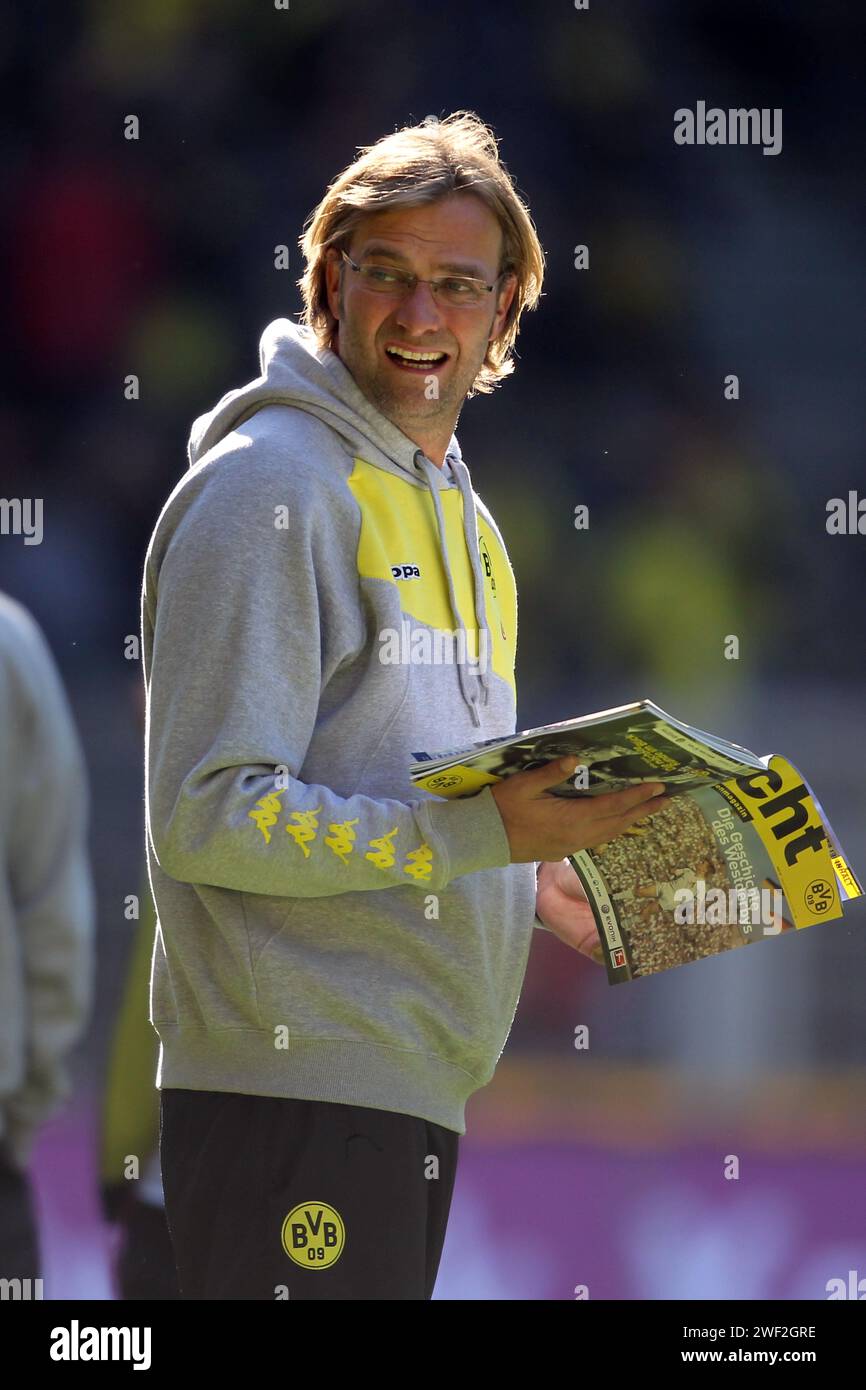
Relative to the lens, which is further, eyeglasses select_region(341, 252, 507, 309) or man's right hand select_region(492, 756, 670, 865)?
eyeglasses select_region(341, 252, 507, 309)

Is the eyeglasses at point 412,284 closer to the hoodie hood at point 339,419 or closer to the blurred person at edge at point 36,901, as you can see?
the hoodie hood at point 339,419

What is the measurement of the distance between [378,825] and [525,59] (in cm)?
150

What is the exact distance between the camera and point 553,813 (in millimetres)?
1322

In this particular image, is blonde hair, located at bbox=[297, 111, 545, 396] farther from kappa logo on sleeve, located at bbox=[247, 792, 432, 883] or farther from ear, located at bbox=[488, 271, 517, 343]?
kappa logo on sleeve, located at bbox=[247, 792, 432, 883]

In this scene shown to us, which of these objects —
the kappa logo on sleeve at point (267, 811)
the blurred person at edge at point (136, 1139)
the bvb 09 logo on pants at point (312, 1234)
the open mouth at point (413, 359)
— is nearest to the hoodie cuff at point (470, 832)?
the kappa logo on sleeve at point (267, 811)

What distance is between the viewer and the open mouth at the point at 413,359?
1464 mm

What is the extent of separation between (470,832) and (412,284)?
50 cm

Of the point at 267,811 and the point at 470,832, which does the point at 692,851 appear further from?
the point at 267,811

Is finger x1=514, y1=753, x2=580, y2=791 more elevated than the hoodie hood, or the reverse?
the hoodie hood

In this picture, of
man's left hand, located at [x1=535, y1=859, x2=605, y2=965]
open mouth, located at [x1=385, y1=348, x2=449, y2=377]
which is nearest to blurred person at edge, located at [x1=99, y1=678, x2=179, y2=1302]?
man's left hand, located at [x1=535, y1=859, x2=605, y2=965]

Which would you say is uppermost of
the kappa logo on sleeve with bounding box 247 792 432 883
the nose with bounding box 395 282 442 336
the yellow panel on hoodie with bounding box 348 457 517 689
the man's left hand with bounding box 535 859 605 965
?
the nose with bounding box 395 282 442 336

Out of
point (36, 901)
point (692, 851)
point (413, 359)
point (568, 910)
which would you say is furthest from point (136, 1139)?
point (413, 359)

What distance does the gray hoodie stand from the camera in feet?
4.16

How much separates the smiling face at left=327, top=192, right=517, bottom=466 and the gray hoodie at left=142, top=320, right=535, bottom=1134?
3cm
